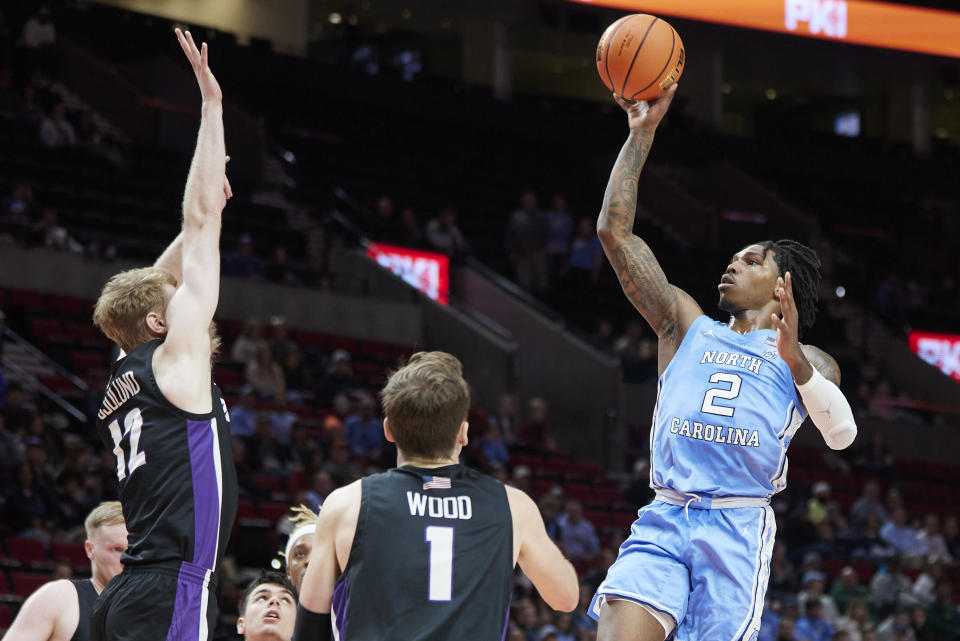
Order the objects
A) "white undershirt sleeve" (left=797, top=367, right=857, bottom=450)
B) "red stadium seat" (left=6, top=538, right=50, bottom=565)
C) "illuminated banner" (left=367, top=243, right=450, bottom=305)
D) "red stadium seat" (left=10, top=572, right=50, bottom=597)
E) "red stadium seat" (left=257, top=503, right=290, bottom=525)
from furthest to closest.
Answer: "illuminated banner" (left=367, top=243, right=450, bottom=305)
"red stadium seat" (left=257, top=503, right=290, bottom=525)
"red stadium seat" (left=6, top=538, right=50, bottom=565)
"red stadium seat" (left=10, top=572, right=50, bottom=597)
"white undershirt sleeve" (left=797, top=367, right=857, bottom=450)

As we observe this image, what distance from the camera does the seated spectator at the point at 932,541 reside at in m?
15.8

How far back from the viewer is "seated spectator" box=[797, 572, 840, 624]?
41.5 ft

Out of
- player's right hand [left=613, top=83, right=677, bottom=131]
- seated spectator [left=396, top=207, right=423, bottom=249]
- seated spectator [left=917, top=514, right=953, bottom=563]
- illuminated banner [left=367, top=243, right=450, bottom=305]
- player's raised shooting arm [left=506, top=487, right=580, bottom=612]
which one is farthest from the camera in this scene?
seated spectator [left=396, top=207, right=423, bottom=249]

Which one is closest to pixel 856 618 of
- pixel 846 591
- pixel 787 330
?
pixel 846 591

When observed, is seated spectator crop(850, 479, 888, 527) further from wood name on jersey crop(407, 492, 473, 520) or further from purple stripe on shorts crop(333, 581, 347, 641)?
purple stripe on shorts crop(333, 581, 347, 641)

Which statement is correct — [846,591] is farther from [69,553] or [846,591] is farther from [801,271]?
[801,271]

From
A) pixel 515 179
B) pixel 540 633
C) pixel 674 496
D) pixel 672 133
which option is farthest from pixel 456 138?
pixel 674 496

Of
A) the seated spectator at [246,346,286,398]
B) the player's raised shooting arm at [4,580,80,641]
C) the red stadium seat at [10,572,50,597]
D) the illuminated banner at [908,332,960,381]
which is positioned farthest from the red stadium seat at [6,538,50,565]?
the illuminated banner at [908,332,960,381]

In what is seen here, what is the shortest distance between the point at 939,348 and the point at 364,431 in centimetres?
1388

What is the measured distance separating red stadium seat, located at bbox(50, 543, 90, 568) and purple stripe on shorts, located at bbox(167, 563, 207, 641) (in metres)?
6.25

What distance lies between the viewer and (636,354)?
18.3m

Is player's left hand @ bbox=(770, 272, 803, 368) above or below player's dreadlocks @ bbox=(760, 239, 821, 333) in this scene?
below

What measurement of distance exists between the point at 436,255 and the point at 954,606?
863 centimetres

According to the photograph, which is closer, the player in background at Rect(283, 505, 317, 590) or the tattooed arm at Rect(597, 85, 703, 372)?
the player in background at Rect(283, 505, 317, 590)
